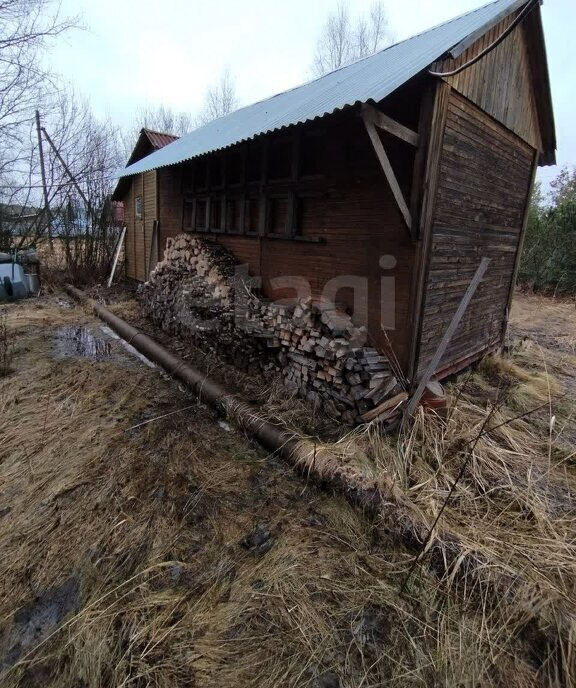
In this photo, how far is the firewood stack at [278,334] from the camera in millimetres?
3420

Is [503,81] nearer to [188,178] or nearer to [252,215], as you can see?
[252,215]

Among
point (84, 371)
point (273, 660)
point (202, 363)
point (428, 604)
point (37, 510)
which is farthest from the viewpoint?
point (202, 363)

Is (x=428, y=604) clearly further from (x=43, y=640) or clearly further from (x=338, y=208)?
(x=338, y=208)

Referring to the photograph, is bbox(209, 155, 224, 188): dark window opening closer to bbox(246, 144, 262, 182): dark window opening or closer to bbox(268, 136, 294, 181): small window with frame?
bbox(246, 144, 262, 182): dark window opening

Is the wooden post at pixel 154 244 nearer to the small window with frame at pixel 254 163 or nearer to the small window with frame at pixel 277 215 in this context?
the small window with frame at pixel 254 163

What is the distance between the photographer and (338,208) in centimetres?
402

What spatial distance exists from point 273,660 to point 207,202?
20.1 ft

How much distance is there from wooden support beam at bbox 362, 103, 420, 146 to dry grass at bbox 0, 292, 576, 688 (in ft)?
7.82

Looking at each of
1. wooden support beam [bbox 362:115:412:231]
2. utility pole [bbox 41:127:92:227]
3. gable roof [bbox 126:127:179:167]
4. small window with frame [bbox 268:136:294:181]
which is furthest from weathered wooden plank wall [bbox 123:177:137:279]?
wooden support beam [bbox 362:115:412:231]

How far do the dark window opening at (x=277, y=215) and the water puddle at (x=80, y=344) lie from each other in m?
3.06

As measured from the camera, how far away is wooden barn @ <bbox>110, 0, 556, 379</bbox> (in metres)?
3.23

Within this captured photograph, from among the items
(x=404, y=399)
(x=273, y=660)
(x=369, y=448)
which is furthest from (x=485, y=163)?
(x=273, y=660)

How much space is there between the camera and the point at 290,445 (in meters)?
3.17

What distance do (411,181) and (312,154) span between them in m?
1.42
